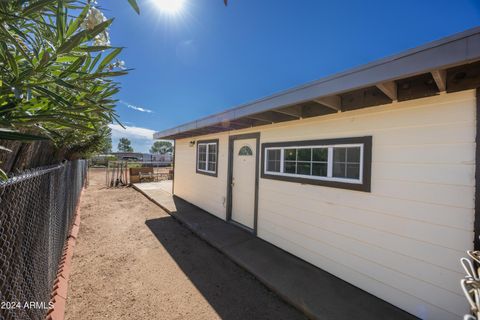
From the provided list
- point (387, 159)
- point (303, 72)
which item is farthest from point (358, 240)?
point (303, 72)

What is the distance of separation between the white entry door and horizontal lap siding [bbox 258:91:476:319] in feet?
5.45

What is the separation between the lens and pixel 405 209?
238 centimetres

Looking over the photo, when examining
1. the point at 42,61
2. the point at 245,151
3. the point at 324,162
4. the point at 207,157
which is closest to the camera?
the point at 42,61

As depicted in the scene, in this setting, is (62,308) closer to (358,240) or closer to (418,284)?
(358,240)

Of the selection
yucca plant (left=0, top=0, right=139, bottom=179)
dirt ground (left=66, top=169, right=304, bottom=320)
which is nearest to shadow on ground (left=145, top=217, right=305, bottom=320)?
dirt ground (left=66, top=169, right=304, bottom=320)

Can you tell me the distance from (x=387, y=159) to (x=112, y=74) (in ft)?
9.78

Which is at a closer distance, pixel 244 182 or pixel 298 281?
pixel 298 281

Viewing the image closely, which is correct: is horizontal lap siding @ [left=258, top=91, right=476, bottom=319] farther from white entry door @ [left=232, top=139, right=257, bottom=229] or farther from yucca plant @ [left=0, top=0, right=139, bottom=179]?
yucca plant @ [left=0, top=0, right=139, bottom=179]

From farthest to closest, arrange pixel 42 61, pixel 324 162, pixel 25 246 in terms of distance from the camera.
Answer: pixel 324 162
pixel 25 246
pixel 42 61

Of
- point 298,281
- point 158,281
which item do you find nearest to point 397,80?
point 298,281

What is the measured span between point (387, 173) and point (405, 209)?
457mm

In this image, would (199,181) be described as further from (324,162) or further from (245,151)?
(324,162)

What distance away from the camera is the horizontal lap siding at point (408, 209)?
2029mm

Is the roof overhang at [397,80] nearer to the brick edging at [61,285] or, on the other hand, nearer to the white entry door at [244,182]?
the white entry door at [244,182]
